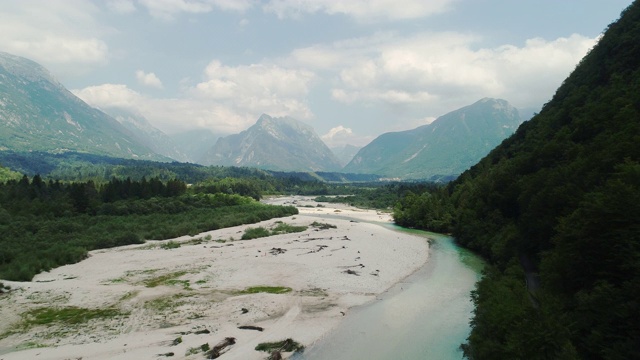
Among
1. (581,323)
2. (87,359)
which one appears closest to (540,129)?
(581,323)

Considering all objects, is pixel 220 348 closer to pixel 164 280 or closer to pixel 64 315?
pixel 64 315

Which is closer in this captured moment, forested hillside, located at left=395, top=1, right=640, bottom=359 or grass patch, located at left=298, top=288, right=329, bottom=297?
forested hillside, located at left=395, top=1, right=640, bottom=359

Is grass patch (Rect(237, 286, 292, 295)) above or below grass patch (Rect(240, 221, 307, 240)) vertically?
below

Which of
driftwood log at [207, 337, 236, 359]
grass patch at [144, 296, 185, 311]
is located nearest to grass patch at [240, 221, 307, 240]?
grass patch at [144, 296, 185, 311]

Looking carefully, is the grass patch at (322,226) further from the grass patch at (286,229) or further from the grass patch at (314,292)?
the grass patch at (314,292)

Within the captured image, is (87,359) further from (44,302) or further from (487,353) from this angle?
(487,353)

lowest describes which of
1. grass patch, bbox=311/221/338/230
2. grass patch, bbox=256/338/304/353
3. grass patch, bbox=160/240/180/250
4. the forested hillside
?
grass patch, bbox=160/240/180/250

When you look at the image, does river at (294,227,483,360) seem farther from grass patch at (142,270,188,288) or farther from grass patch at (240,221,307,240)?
grass patch at (240,221,307,240)

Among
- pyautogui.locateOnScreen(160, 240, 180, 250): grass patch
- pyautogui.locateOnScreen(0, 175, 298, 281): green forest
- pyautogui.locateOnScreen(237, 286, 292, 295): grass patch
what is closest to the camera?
pyautogui.locateOnScreen(237, 286, 292, 295): grass patch
